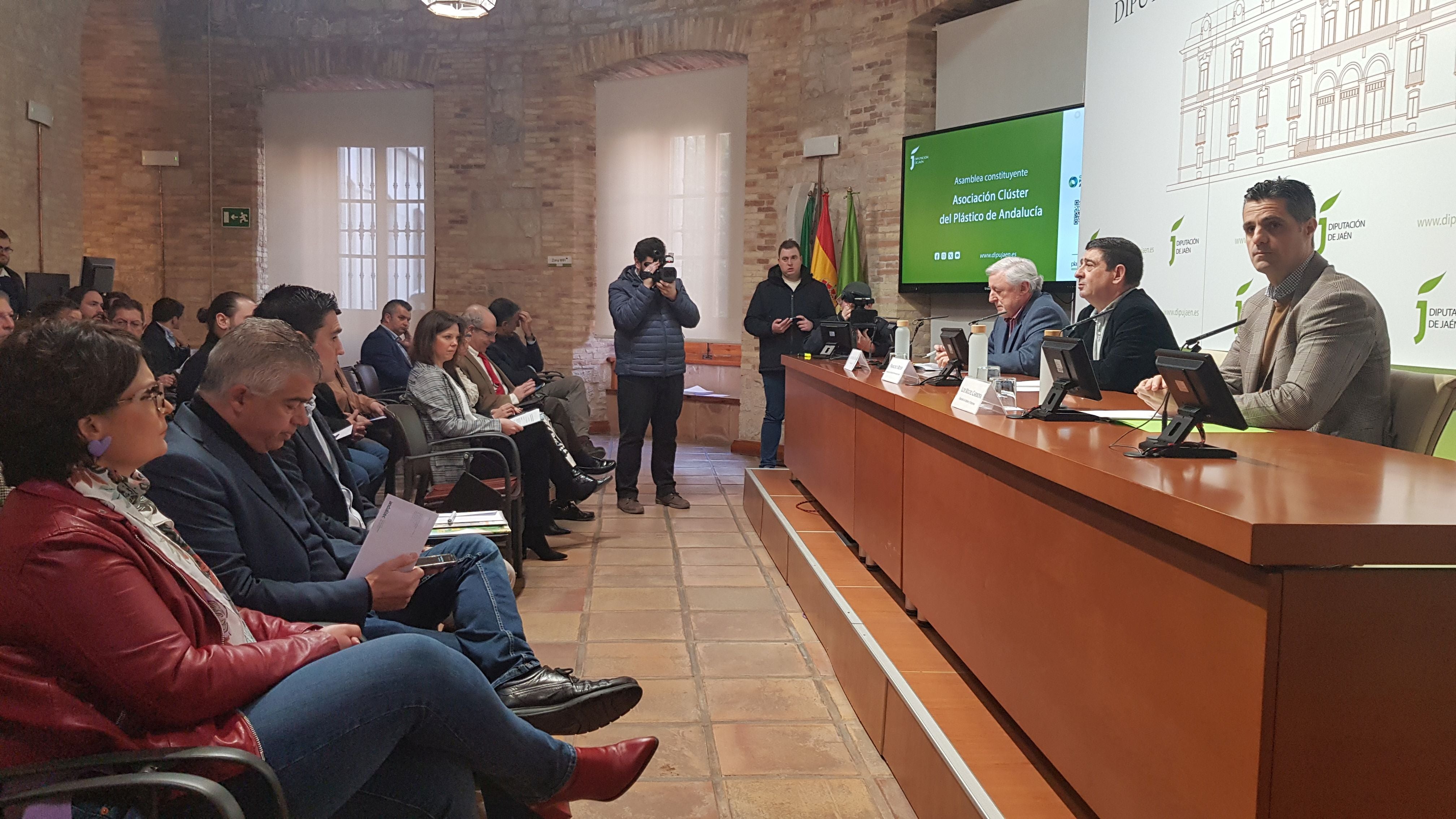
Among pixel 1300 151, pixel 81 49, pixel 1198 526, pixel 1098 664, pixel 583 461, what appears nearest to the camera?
pixel 1198 526

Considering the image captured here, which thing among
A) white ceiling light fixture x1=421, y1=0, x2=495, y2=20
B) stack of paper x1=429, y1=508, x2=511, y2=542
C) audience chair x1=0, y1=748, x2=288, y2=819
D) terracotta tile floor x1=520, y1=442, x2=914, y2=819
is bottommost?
terracotta tile floor x1=520, y1=442, x2=914, y2=819

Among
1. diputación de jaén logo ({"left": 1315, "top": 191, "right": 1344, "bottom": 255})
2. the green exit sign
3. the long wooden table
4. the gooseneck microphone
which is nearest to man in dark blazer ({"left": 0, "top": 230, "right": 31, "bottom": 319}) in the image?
the green exit sign

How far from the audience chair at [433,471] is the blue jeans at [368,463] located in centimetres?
27

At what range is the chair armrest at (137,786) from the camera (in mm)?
1217

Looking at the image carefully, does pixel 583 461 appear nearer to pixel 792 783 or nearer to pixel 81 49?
pixel 792 783

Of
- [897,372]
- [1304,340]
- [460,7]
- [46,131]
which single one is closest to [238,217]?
[46,131]

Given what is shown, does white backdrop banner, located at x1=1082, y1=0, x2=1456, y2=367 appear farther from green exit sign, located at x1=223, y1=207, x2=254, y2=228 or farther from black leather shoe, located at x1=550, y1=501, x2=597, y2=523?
green exit sign, located at x1=223, y1=207, x2=254, y2=228

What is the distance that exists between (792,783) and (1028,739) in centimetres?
64

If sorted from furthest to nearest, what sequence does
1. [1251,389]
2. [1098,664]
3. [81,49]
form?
[81,49] → [1251,389] → [1098,664]

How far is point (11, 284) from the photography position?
6488 mm

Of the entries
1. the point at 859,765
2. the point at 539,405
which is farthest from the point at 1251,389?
the point at 539,405

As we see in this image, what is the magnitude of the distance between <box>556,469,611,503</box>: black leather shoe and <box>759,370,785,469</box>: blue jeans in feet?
6.13

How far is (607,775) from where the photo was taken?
1.89 metres

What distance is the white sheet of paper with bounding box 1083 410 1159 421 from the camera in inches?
101
